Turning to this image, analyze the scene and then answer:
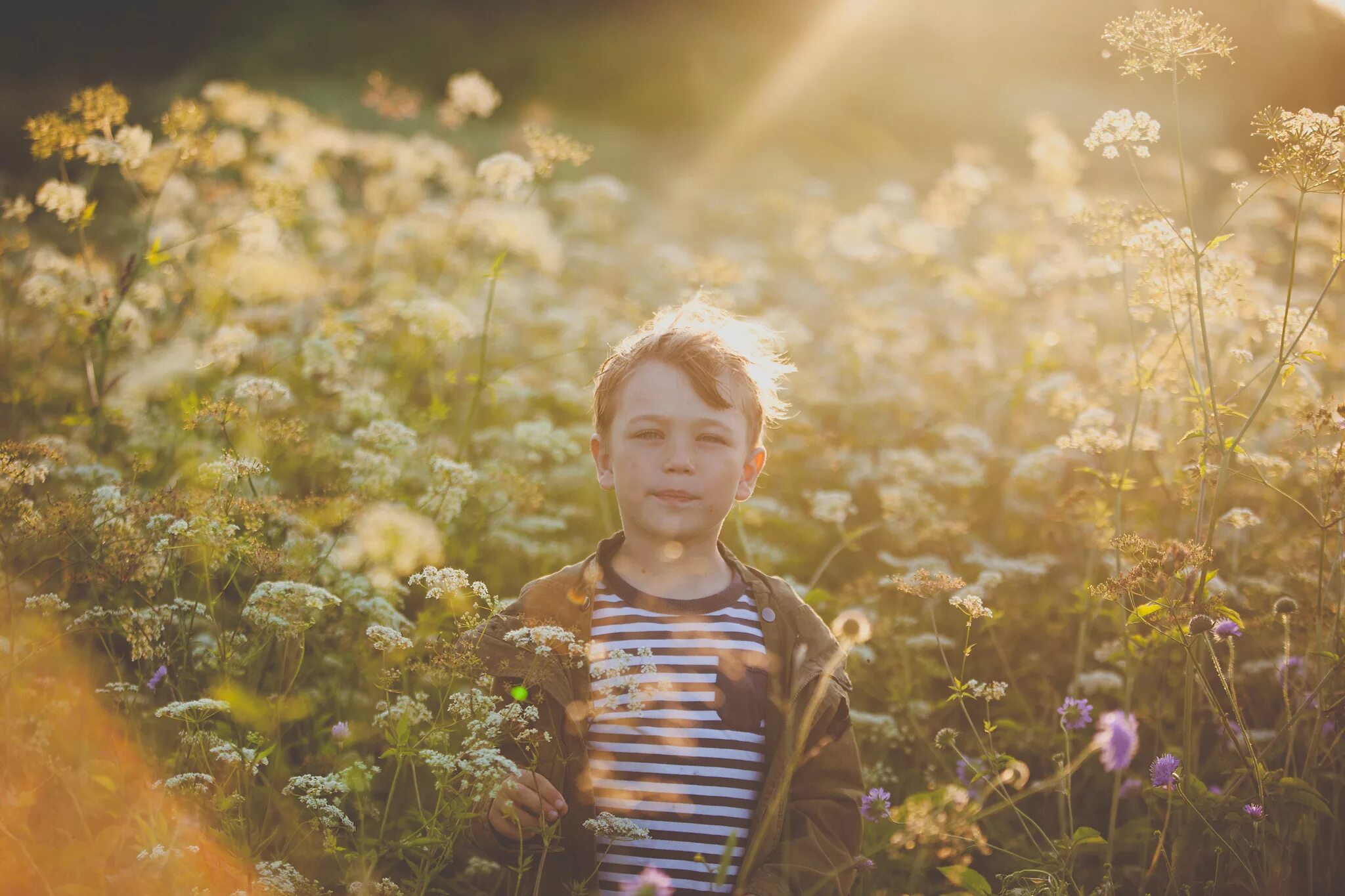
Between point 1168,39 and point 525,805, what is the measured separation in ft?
10.4

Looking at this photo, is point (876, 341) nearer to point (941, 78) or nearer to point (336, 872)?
point (336, 872)

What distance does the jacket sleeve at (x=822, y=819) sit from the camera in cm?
289

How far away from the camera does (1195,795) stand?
2994 mm

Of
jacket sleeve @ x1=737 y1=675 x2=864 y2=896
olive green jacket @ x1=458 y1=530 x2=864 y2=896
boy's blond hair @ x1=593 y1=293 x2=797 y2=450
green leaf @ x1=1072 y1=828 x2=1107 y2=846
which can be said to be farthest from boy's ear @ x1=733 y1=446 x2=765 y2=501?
green leaf @ x1=1072 y1=828 x2=1107 y2=846

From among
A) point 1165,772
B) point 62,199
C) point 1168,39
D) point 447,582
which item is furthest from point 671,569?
point 62,199

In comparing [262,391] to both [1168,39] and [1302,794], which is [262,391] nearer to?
[1168,39]

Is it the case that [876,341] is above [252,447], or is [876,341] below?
above

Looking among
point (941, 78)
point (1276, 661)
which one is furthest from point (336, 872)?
point (941, 78)

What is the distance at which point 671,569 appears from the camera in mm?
3309

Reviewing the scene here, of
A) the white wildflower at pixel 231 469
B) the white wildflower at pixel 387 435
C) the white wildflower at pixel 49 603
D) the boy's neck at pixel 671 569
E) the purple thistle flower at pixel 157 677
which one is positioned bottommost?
the purple thistle flower at pixel 157 677

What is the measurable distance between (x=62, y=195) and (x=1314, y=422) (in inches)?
212

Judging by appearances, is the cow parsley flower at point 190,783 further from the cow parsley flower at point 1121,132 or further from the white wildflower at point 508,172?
the cow parsley flower at point 1121,132

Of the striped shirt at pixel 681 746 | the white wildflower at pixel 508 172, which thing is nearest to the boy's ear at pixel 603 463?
the striped shirt at pixel 681 746

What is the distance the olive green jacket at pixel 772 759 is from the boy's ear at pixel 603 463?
374 mm
